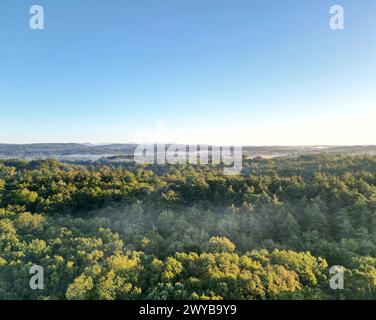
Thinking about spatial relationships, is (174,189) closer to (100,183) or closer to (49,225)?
(100,183)

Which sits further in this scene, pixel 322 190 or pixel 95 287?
pixel 322 190

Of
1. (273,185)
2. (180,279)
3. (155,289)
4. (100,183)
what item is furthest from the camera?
(100,183)

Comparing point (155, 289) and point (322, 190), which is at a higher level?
point (322, 190)

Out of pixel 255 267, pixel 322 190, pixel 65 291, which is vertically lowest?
pixel 65 291
